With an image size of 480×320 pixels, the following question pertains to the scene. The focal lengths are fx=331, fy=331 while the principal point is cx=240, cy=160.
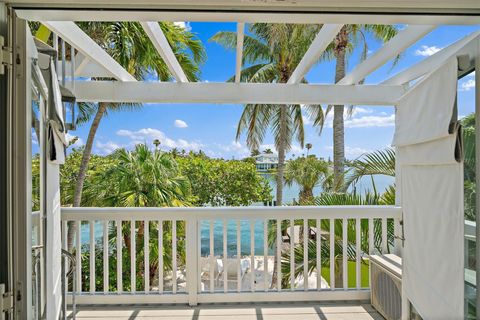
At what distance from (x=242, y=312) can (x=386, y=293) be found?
135 centimetres

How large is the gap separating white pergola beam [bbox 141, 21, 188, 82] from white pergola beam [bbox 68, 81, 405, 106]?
0.76 feet

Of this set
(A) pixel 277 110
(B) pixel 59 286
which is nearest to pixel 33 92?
(B) pixel 59 286

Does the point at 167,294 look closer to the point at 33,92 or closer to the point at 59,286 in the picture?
the point at 59,286

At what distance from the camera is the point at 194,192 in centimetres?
1616

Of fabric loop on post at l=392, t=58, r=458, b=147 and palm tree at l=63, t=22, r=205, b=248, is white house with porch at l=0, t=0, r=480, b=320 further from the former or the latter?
palm tree at l=63, t=22, r=205, b=248

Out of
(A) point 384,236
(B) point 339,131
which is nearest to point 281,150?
(B) point 339,131

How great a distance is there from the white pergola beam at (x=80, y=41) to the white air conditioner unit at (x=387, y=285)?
3.18 meters

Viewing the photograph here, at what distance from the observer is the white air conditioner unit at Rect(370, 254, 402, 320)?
285 centimetres

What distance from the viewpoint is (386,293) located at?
9.99 ft

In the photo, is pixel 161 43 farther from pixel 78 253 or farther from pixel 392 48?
pixel 78 253

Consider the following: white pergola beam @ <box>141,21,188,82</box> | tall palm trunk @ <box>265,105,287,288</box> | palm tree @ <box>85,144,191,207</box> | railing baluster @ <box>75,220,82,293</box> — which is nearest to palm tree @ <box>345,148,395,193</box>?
white pergola beam @ <box>141,21,188,82</box>

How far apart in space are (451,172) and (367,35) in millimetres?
10279

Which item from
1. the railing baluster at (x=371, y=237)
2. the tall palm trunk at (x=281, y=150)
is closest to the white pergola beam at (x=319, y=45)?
the railing baluster at (x=371, y=237)

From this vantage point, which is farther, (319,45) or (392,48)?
(392,48)
